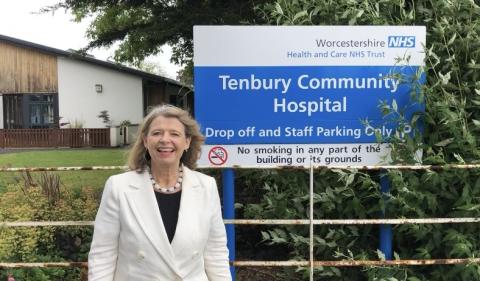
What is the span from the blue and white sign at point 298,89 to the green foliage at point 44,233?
1908 millimetres

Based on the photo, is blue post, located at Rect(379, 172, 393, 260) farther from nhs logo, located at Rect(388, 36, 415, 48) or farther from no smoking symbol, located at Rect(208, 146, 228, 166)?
no smoking symbol, located at Rect(208, 146, 228, 166)

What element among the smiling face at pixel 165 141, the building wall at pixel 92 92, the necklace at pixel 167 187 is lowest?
the necklace at pixel 167 187

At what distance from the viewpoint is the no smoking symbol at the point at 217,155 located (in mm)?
3959

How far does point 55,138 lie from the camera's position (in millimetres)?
22250

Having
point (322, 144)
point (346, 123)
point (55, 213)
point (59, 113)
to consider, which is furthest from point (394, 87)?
point (59, 113)

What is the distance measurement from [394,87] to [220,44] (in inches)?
54.2

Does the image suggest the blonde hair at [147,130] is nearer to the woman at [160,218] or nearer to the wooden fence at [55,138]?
the woman at [160,218]

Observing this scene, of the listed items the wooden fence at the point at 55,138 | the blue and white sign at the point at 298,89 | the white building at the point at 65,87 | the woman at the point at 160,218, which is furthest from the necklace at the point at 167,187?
the white building at the point at 65,87

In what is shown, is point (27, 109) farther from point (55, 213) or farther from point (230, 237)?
point (230, 237)

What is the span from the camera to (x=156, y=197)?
8.09 feet

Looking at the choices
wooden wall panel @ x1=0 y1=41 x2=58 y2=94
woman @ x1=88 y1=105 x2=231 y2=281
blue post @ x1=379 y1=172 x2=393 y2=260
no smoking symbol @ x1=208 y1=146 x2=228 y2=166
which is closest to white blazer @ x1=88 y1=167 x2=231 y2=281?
woman @ x1=88 y1=105 x2=231 y2=281

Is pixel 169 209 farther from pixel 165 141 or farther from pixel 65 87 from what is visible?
pixel 65 87

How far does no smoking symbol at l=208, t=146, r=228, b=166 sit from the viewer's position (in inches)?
156

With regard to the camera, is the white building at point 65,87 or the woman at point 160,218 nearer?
the woman at point 160,218
